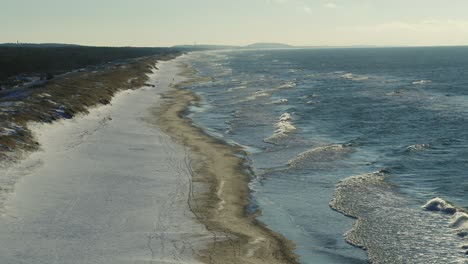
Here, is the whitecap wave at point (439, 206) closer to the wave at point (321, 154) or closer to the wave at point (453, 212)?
the wave at point (453, 212)

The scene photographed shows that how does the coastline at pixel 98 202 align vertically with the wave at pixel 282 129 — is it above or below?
above

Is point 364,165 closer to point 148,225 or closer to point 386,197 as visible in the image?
point 386,197

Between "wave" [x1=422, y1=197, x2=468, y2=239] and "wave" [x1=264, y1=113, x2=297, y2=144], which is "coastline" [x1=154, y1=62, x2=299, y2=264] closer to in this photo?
"wave" [x1=264, y1=113, x2=297, y2=144]

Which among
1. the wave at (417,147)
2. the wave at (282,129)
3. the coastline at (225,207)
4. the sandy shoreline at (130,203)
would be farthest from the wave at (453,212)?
the wave at (282,129)

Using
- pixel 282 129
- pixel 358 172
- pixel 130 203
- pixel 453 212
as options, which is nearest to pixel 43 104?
pixel 282 129

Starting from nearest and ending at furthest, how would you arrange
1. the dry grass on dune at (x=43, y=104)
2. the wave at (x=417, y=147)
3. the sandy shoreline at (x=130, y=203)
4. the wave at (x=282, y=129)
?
1. the sandy shoreline at (x=130, y=203)
2. the dry grass on dune at (x=43, y=104)
3. the wave at (x=417, y=147)
4. the wave at (x=282, y=129)

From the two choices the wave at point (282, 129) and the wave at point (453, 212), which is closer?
the wave at point (453, 212)
